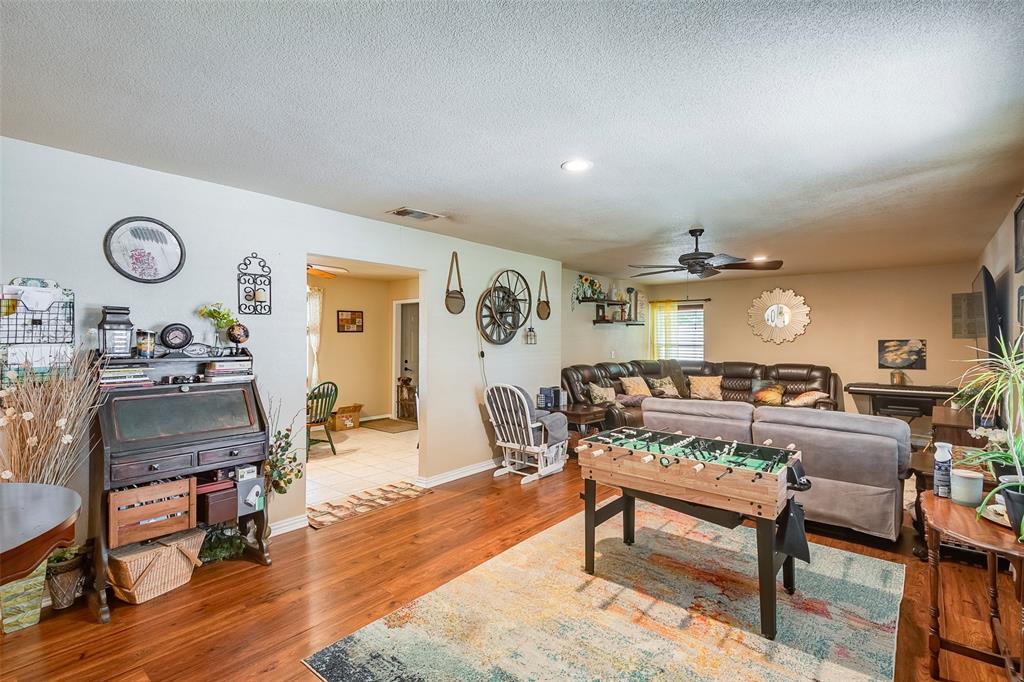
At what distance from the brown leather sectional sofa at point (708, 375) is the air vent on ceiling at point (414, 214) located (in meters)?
3.37

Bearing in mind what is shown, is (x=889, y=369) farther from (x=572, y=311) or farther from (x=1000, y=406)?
(x=572, y=311)

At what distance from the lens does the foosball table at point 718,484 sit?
244cm

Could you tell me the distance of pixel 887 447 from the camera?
3246mm

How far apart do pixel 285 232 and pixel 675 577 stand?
3.64 meters

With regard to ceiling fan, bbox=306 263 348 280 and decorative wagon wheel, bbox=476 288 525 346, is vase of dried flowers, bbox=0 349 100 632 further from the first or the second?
ceiling fan, bbox=306 263 348 280

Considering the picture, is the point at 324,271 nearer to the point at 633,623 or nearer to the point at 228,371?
the point at 228,371

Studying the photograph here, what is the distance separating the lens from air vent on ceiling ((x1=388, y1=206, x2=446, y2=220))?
390 cm

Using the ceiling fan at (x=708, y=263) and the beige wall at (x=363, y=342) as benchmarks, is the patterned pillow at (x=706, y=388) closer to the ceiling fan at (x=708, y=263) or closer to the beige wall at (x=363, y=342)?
the ceiling fan at (x=708, y=263)

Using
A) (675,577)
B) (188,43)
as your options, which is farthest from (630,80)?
(675,577)

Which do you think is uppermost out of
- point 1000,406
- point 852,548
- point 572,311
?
point 572,311

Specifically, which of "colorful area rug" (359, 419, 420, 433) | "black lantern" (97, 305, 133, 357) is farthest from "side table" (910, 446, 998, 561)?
"colorful area rug" (359, 419, 420, 433)

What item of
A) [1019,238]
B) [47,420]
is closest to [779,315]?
[1019,238]

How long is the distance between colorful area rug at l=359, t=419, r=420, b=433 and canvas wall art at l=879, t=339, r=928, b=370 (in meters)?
7.29

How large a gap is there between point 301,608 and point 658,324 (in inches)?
322
